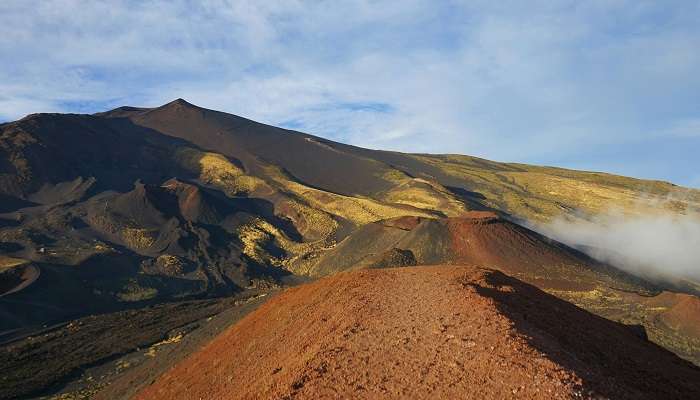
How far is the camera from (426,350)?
13.5 meters

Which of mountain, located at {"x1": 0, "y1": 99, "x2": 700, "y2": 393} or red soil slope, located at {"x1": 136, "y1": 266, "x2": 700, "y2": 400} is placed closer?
red soil slope, located at {"x1": 136, "y1": 266, "x2": 700, "y2": 400}

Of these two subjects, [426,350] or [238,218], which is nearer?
[426,350]

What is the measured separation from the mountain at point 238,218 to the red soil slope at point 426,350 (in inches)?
686

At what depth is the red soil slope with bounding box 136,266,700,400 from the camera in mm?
11750

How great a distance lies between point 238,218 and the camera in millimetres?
80438

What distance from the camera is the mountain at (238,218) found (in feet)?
157

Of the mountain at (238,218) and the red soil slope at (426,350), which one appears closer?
the red soil slope at (426,350)

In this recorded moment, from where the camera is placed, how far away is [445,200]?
9150cm

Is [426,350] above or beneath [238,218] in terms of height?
above

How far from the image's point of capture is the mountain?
1890 inches

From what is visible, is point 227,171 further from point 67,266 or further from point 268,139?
point 67,266

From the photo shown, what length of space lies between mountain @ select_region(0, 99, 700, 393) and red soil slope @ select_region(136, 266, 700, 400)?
17.4 metres

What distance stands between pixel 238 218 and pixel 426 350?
227ft

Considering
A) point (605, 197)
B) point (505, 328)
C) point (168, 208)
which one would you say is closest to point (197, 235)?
point (168, 208)
